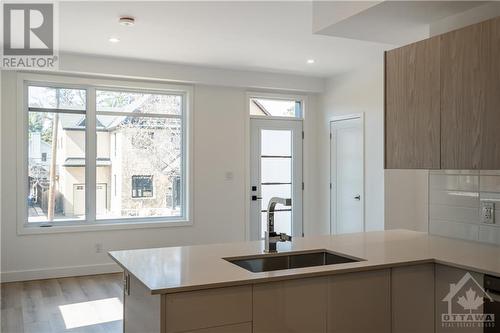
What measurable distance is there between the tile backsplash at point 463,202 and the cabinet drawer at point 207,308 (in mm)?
1750

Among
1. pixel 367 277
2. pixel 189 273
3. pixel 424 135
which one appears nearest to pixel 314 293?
pixel 367 277

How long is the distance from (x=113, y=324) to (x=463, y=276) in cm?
282

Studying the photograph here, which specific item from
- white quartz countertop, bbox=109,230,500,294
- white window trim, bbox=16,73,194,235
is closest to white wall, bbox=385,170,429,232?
white quartz countertop, bbox=109,230,500,294

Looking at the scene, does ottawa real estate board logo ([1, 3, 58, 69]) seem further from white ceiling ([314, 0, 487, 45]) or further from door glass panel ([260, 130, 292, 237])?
door glass panel ([260, 130, 292, 237])

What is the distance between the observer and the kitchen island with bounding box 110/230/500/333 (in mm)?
1913

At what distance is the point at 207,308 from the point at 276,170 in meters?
4.96

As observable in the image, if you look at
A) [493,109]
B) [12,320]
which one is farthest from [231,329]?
[12,320]

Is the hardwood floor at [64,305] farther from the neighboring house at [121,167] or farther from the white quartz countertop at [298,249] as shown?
the white quartz countertop at [298,249]

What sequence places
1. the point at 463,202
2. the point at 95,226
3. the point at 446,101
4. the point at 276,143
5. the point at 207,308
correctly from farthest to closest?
the point at 276,143 < the point at 95,226 < the point at 463,202 < the point at 446,101 < the point at 207,308

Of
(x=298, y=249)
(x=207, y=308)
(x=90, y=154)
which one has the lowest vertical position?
(x=207, y=308)

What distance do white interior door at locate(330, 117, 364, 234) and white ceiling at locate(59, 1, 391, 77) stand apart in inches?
34.2

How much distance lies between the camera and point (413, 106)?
2.95 meters

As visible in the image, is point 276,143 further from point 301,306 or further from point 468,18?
point 301,306

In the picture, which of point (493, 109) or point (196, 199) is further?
point (196, 199)
